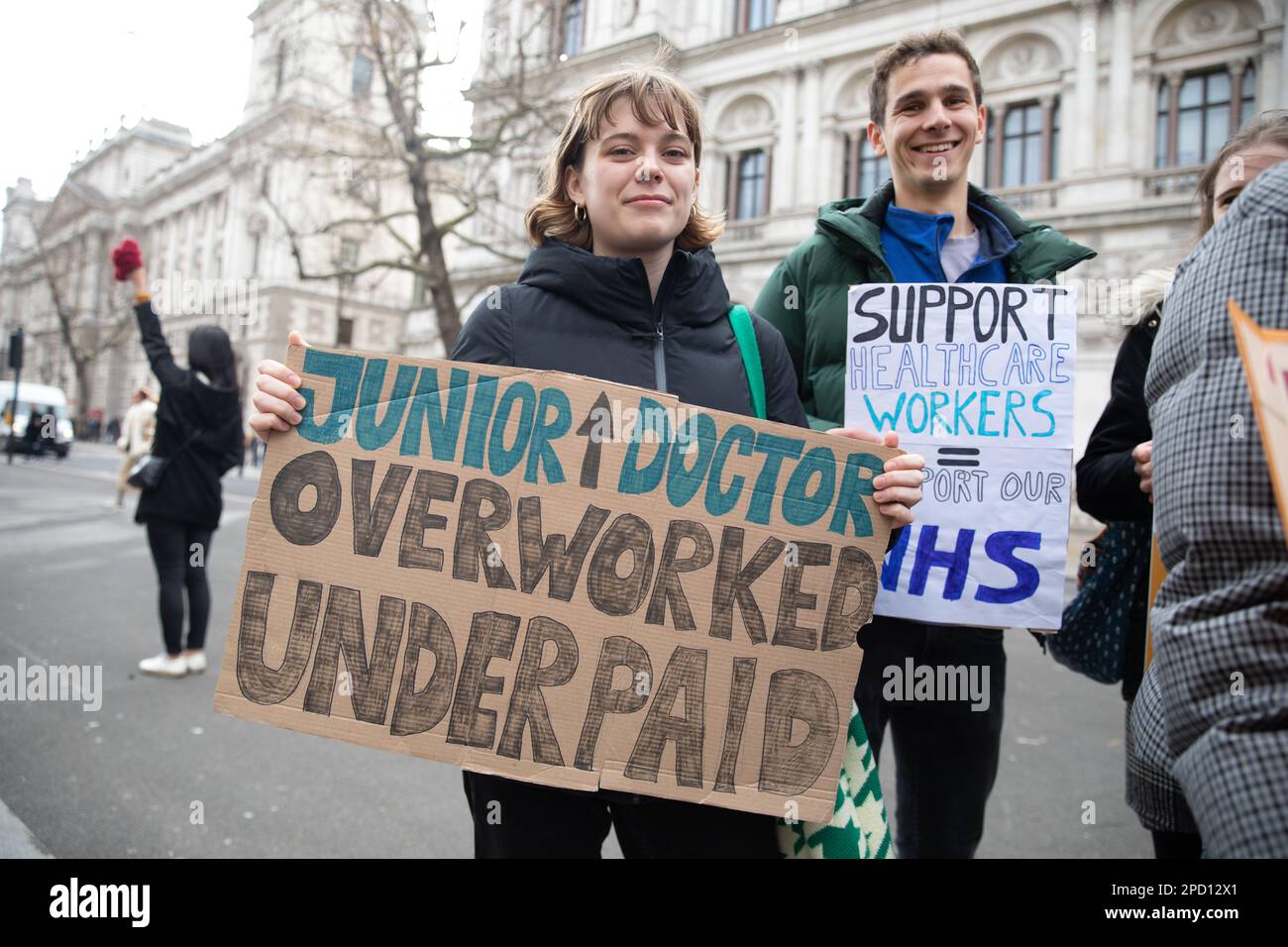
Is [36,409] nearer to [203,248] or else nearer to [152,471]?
[203,248]

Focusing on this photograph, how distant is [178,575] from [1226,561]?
5083 mm

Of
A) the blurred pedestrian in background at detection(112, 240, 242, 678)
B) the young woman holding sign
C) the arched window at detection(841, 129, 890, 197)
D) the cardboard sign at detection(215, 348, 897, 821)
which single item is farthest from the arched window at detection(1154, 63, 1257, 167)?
the cardboard sign at detection(215, 348, 897, 821)

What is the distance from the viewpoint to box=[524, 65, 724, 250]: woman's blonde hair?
66.9 inches

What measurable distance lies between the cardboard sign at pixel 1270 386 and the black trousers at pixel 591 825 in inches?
42.2

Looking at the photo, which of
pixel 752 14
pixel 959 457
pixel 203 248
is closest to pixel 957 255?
pixel 959 457

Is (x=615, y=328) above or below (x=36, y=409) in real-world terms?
below

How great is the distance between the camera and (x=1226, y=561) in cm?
96

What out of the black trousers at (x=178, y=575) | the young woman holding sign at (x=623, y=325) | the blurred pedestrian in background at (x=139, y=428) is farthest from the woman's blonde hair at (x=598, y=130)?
the blurred pedestrian in background at (x=139, y=428)

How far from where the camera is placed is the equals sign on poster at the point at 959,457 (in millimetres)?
2033

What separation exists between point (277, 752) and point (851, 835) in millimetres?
3176

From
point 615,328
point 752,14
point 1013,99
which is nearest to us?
point 615,328

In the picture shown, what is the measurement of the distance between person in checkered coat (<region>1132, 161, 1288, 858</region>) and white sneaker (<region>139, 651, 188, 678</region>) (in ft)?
17.2

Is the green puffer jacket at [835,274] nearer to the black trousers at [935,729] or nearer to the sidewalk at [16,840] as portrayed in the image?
the black trousers at [935,729]
